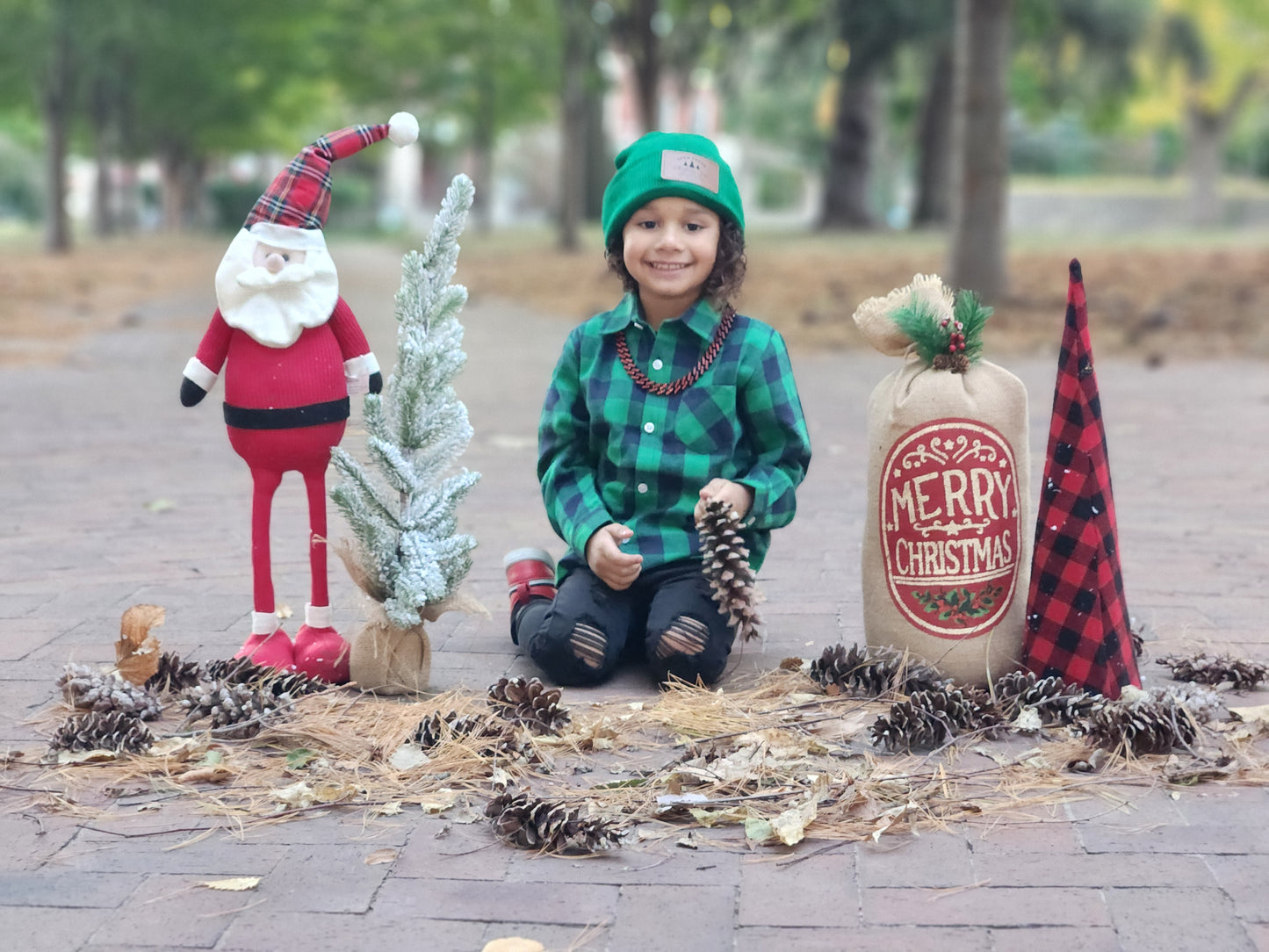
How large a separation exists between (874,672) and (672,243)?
3.57 ft

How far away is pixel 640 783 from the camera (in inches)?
112

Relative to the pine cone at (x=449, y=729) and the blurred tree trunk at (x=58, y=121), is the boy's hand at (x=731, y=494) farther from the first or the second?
the blurred tree trunk at (x=58, y=121)

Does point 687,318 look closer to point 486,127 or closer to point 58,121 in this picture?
point 58,121

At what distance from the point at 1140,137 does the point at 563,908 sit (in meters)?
64.2

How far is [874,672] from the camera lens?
333cm

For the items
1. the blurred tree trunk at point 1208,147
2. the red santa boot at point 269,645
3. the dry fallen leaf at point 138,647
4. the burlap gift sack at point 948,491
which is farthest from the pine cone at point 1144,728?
the blurred tree trunk at point 1208,147

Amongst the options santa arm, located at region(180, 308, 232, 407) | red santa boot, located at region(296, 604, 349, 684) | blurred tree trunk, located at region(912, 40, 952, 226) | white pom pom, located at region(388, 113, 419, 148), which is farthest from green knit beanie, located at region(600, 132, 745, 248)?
blurred tree trunk, located at region(912, 40, 952, 226)

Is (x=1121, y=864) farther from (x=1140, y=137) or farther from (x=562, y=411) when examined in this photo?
(x=1140, y=137)

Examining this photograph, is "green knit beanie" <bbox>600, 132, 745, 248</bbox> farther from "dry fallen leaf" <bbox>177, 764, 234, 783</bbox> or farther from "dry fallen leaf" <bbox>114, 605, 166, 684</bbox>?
"dry fallen leaf" <bbox>177, 764, 234, 783</bbox>

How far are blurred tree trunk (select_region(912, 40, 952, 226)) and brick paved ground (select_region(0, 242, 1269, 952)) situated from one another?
75.6 ft

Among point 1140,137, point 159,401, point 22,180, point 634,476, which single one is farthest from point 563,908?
point 22,180

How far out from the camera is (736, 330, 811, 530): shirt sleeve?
3525 millimetres

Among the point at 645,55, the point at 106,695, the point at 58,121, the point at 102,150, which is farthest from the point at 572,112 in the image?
the point at 106,695

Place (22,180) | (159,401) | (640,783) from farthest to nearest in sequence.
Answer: (22,180), (159,401), (640,783)
